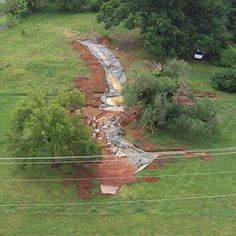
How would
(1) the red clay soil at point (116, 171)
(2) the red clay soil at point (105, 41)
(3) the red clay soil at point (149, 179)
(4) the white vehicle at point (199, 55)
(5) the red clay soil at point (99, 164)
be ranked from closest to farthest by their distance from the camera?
(5) the red clay soil at point (99, 164)
(1) the red clay soil at point (116, 171)
(3) the red clay soil at point (149, 179)
(4) the white vehicle at point (199, 55)
(2) the red clay soil at point (105, 41)

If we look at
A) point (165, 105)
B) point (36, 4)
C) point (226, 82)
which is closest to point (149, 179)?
point (165, 105)

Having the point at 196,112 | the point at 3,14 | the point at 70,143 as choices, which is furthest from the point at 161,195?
the point at 3,14

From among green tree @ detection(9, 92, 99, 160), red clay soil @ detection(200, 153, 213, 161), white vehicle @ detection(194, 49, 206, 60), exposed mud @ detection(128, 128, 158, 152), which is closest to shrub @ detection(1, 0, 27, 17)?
white vehicle @ detection(194, 49, 206, 60)

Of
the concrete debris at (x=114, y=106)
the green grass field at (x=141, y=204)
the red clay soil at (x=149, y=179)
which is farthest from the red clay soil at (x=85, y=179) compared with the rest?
the red clay soil at (x=149, y=179)

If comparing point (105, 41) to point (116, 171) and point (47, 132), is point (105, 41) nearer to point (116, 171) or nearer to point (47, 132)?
point (116, 171)

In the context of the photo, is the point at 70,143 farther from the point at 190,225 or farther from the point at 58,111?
the point at 190,225

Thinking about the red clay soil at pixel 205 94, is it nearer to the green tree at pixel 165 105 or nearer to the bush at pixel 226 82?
the bush at pixel 226 82
